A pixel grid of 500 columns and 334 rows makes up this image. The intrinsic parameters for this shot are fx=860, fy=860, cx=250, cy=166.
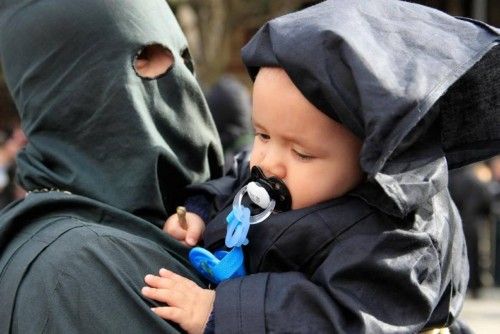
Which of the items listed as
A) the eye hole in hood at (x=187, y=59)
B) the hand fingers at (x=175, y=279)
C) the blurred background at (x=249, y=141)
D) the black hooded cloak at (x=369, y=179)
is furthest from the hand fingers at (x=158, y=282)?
the blurred background at (x=249, y=141)

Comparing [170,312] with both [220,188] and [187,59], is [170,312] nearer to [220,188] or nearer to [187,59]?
[220,188]

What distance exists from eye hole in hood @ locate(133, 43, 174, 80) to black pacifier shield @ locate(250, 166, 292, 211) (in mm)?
424

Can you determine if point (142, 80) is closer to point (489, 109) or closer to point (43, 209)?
point (43, 209)

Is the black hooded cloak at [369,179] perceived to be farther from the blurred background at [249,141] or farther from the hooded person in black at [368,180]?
the blurred background at [249,141]

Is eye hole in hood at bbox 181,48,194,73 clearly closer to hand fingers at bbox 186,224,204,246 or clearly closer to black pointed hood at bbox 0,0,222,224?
black pointed hood at bbox 0,0,222,224

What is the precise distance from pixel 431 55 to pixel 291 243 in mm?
507

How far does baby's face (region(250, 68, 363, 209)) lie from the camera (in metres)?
1.89

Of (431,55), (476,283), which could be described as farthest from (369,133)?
(476,283)

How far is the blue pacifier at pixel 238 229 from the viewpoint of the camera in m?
1.93

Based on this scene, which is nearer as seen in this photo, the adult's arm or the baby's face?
the adult's arm

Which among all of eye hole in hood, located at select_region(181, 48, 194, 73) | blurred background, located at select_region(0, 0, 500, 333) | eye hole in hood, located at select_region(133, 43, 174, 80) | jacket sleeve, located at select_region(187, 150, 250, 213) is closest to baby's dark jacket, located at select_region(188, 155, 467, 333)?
jacket sleeve, located at select_region(187, 150, 250, 213)

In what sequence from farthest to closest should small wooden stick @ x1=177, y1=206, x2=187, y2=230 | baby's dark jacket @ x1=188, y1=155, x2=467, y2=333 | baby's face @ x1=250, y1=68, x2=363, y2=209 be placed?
small wooden stick @ x1=177, y1=206, x2=187, y2=230, baby's face @ x1=250, y1=68, x2=363, y2=209, baby's dark jacket @ x1=188, y1=155, x2=467, y2=333

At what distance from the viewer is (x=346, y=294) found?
179 cm

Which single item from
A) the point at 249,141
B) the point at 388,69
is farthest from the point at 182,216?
the point at 249,141
